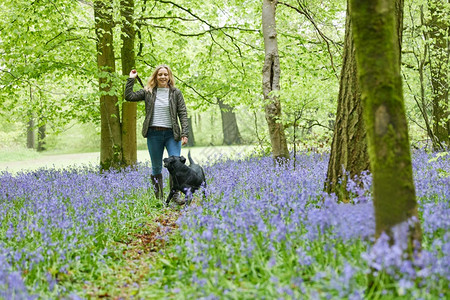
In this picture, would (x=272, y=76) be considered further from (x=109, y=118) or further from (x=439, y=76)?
(x=439, y=76)

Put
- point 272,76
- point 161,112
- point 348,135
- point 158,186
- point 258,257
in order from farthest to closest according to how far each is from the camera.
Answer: point 272,76, point 158,186, point 161,112, point 348,135, point 258,257

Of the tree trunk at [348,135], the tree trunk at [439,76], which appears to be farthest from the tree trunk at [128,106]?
the tree trunk at [439,76]

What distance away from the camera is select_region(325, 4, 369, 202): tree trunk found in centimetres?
504

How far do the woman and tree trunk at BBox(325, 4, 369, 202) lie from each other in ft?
8.59

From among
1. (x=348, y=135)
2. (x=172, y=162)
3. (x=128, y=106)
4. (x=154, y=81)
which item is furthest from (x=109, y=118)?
(x=348, y=135)

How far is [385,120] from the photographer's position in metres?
2.79

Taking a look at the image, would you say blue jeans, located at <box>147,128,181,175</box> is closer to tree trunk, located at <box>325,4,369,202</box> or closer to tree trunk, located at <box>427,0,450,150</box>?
tree trunk, located at <box>325,4,369,202</box>

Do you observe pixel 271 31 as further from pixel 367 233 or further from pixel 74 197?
pixel 367 233

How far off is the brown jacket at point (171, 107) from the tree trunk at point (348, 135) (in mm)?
Answer: 2625

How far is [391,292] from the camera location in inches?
98.7

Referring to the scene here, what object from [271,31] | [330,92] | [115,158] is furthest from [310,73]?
[115,158]

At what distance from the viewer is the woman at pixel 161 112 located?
6730 mm

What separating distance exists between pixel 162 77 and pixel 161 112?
24.4 inches

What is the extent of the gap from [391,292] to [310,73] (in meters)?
9.33
